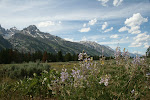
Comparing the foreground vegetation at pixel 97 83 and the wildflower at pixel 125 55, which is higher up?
the wildflower at pixel 125 55

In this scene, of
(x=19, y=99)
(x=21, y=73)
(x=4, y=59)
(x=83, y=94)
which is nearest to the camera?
(x=83, y=94)

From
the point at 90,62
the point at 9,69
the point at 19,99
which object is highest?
the point at 90,62

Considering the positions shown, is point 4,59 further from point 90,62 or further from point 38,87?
point 90,62

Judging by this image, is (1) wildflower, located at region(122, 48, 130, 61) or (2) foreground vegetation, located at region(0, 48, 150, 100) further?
(1) wildflower, located at region(122, 48, 130, 61)

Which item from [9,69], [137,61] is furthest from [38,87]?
[9,69]

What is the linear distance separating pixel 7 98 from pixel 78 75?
327cm

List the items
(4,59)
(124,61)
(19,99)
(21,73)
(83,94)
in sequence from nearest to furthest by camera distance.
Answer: (83,94) < (124,61) < (19,99) < (21,73) < (4,59)

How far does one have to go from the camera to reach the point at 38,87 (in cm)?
558

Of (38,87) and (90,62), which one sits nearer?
(90,62)

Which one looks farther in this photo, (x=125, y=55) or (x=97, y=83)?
(x=125, y=55)

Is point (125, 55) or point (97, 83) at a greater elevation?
point (125, 55)

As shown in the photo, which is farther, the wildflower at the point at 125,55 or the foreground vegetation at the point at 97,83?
the wildflower at the point at 125,55

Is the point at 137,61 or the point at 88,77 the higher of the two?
the point at 137,61

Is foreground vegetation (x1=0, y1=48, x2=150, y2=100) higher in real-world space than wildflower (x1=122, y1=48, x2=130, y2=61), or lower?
lower
